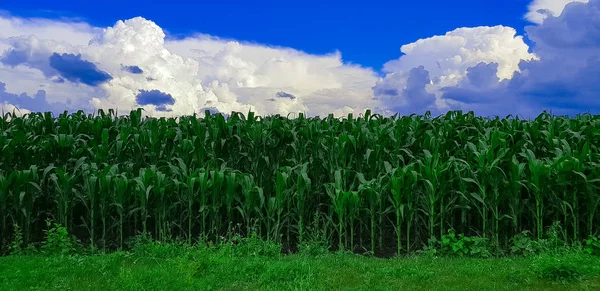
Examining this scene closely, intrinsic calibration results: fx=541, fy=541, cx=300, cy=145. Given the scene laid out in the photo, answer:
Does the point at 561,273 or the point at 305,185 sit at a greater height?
the point at 305,185

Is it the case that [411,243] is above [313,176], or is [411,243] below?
below

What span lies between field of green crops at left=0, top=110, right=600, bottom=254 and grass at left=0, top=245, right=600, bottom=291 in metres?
1.27

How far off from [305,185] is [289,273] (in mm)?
2378

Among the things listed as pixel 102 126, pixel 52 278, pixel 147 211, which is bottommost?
pixel 52 278

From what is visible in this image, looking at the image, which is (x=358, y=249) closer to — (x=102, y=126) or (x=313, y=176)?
(x=313, y=176)

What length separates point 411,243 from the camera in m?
9.72

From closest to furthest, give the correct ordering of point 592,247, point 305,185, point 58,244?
point 592,247 < point 58,244 < point 305,185

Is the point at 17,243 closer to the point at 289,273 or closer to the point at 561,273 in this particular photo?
the point at 289,273

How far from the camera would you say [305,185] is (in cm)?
890

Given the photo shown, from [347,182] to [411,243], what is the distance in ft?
5.18

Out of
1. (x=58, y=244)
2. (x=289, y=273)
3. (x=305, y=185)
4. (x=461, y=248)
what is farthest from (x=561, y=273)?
(x=58, y=244)

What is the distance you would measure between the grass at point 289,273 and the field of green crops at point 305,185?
4.18 ft

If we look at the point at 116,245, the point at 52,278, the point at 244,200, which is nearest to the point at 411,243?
the point at 244,200

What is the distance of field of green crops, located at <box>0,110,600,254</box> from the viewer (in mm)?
8812
